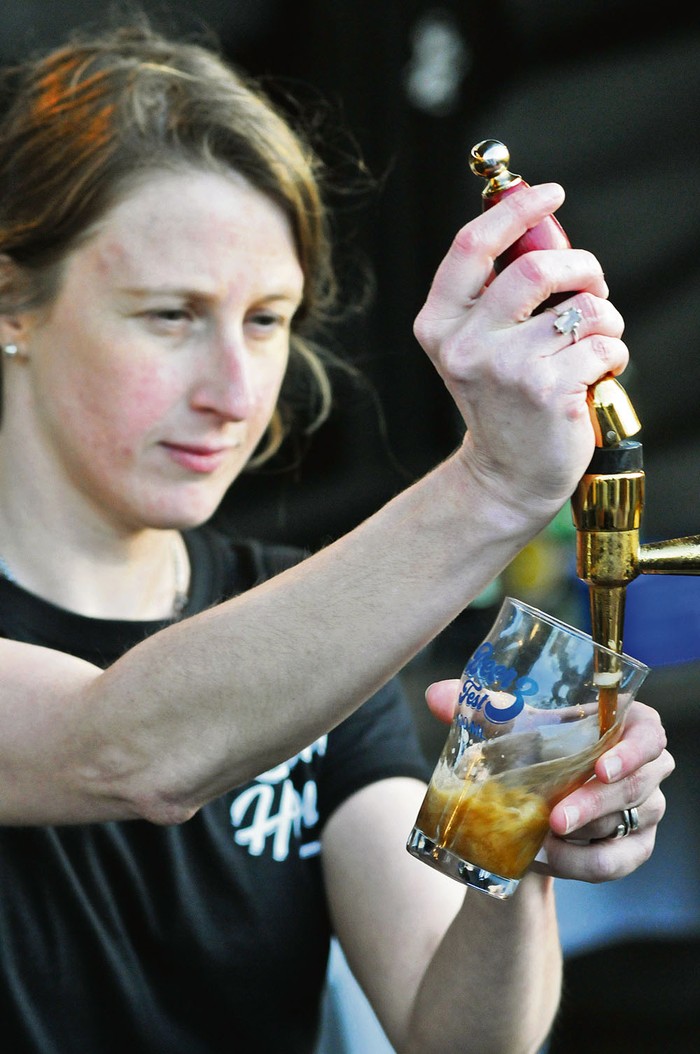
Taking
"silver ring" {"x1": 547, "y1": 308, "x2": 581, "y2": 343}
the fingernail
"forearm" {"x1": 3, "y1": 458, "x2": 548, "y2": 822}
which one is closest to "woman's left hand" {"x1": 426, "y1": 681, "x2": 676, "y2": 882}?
the fingernail

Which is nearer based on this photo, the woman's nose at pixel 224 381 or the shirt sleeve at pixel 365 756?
the woman's nose at pixel 224 381

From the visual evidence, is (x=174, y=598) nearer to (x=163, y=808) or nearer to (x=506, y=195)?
(x=163, y=808)

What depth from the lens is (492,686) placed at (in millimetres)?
1031

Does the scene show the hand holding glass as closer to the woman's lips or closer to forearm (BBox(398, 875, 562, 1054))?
forearm (BBox(398, 875, 562, 1054))

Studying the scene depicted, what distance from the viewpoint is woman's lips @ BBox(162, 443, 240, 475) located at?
163cm

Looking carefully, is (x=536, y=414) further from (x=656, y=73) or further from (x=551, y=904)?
(x=656, y=73)

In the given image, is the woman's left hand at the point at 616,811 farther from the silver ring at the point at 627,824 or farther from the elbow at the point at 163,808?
the elbow at the point at 163,808

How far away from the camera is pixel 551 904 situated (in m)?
1.42

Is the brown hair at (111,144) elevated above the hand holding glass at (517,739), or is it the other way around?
the brown hair at (111,144)

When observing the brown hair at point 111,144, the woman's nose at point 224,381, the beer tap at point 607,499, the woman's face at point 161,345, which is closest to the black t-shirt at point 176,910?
the woman's face at point 161,345

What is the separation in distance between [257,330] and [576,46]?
192 centimetres

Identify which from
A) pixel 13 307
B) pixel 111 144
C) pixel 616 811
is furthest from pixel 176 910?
pixel 111 144

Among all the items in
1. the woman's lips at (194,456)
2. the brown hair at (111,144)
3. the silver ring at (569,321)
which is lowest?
the silver ring at (569,321)

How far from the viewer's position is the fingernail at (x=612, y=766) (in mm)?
1067
